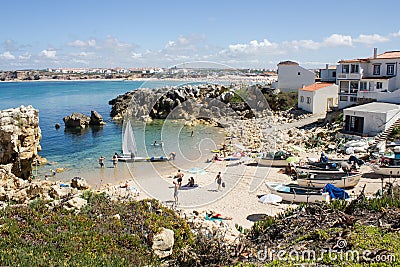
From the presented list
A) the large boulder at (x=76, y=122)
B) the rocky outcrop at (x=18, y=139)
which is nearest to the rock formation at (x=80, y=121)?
the large boulder at (x=76, y=122)

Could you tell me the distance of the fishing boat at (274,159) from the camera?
83.6 feet

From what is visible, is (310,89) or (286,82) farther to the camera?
(286,82)

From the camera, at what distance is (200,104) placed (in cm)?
5788

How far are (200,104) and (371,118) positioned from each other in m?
31.6

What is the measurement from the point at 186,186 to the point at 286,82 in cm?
3356

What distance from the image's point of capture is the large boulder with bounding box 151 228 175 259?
1109cm

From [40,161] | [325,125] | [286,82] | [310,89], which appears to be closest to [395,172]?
[325,125]

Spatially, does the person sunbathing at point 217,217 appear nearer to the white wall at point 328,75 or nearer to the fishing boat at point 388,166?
the fishing boat at point 388,166

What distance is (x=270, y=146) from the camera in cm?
3180

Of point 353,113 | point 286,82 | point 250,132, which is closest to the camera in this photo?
point 353,113

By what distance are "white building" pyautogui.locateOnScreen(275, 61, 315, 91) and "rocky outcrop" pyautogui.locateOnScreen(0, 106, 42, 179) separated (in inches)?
1386

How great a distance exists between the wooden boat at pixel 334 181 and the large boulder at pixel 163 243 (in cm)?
1021

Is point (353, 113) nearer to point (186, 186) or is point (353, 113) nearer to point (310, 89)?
point (310, 89)

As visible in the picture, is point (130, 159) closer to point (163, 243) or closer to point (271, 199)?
point (271, 199)
